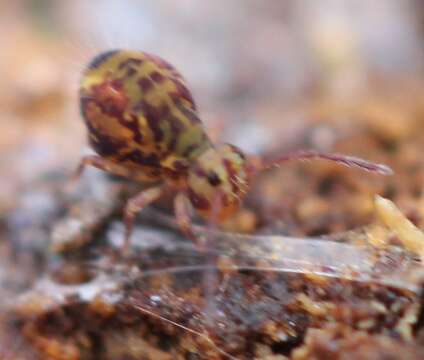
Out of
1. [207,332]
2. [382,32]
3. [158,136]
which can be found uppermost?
[382,32]

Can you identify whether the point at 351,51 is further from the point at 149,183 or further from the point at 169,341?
the point at 169,341

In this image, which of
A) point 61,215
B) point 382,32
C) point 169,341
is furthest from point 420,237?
point 382,32

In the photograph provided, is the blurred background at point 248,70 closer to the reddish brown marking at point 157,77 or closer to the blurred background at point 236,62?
the blurred background at point 236,62

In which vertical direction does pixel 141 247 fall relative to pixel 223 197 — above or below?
below

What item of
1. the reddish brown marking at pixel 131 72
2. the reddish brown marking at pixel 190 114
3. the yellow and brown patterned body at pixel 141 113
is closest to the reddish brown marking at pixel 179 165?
the yellow and brown patterned body at pixel 141 113

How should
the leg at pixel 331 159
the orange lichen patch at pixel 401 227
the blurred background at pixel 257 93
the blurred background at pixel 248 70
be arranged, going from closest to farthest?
the orange lichen patch at pixel 401 227 → the leg at pixel 331 159 → the blurred background at pixel 257 93 → the blurred background at pixel 248 70

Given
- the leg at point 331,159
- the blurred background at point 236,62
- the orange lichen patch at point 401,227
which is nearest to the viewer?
the orange lichen patch at point 401,227

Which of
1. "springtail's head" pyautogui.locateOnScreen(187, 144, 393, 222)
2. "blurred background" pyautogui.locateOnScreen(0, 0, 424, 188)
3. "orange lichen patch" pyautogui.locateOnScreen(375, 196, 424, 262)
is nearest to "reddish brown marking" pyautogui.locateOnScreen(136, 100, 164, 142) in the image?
"springtail's head" pyautogui.locateOnScreen(187, 144, 393, 222)
